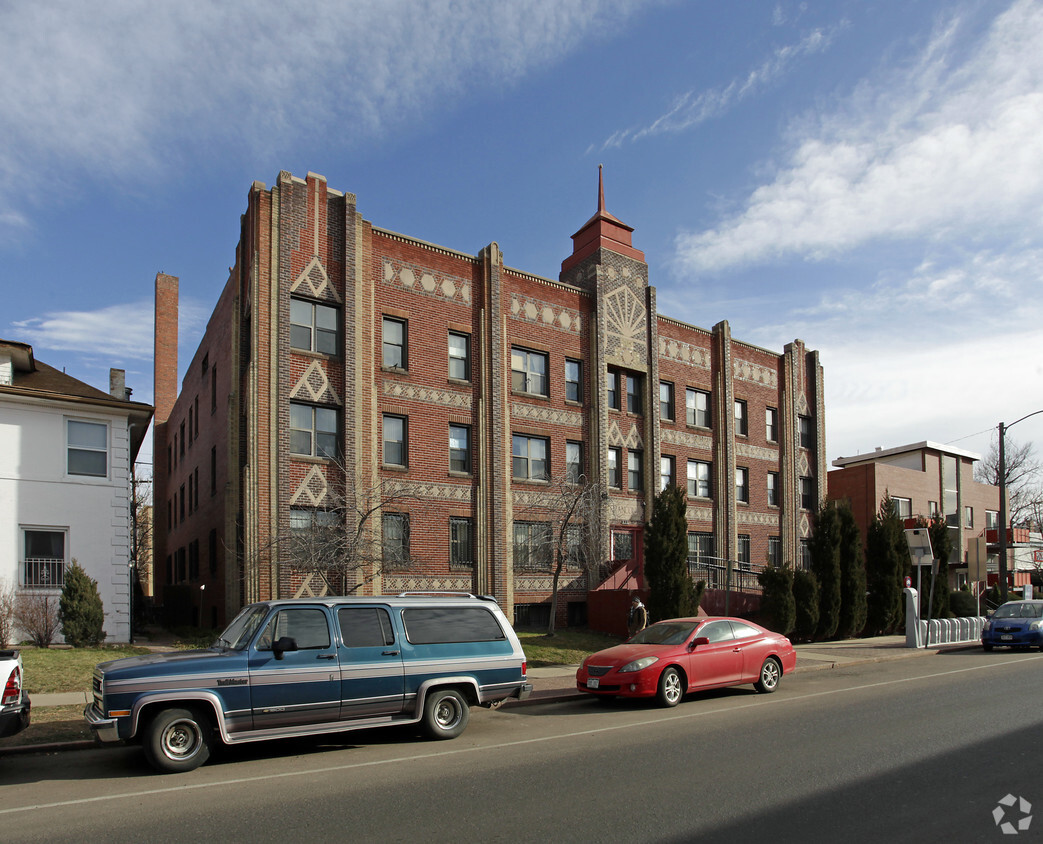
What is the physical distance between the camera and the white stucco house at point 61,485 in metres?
19.3

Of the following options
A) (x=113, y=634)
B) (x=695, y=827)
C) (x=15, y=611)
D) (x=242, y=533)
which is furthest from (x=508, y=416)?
(x=695, y=827)

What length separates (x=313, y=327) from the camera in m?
22.7

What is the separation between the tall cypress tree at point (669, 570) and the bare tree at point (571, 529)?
2.93 metres

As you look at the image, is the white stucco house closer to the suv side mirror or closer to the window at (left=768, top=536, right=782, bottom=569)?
the suv side mirror

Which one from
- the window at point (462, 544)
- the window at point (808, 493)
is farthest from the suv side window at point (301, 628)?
the window at point (808, 493)

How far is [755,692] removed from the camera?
1492 cm

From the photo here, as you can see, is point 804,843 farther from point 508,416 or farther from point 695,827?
point 508,416

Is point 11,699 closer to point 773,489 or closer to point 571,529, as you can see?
point 571,529

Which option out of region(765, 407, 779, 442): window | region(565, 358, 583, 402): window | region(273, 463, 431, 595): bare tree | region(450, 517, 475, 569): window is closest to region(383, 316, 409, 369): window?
region(273, 463, 431, 595): bare tree

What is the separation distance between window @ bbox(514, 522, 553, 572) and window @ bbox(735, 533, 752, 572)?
1008 cm

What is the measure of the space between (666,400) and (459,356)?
30.5 ft

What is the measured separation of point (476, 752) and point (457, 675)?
3.99 ft

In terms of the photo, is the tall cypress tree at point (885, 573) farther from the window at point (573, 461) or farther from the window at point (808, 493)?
the window at point (573, 461)

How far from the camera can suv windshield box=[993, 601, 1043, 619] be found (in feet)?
76.0
